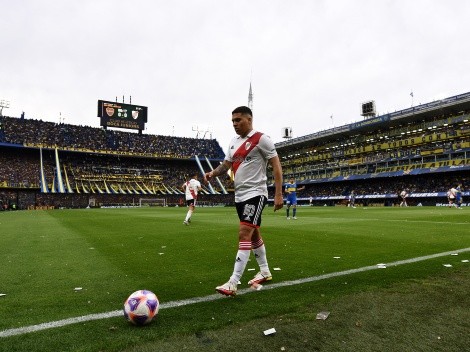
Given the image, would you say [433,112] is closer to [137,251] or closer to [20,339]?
[137,251]

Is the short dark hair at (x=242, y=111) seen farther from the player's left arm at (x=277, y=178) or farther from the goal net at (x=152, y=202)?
the goal net at (x=152, y=202)

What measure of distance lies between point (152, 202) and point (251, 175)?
64.5m

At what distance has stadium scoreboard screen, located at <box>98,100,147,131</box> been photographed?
231 feet

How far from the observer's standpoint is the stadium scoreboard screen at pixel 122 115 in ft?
231

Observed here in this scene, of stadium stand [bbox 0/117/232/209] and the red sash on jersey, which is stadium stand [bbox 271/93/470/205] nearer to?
stadium stand [bbox 0/117/232/209]

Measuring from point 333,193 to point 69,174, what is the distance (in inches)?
2013

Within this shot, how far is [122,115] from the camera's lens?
2852 inches

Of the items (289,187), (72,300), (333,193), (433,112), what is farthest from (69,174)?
(72,300)

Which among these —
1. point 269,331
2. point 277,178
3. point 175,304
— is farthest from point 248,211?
point 269,331

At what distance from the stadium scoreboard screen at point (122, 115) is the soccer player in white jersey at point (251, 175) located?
7079 centimetres

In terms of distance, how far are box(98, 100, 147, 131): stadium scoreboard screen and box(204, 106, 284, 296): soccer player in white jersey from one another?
70.8m

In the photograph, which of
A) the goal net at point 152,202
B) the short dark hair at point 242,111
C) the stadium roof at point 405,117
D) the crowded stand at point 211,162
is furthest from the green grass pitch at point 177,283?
the goal net at point 152,202

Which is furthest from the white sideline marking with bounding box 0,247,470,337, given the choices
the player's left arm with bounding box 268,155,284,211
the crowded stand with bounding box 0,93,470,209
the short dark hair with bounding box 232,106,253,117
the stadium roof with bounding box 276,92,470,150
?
the stadium roof with bounding box 276,92,470,150

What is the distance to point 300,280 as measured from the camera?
16.1ft
